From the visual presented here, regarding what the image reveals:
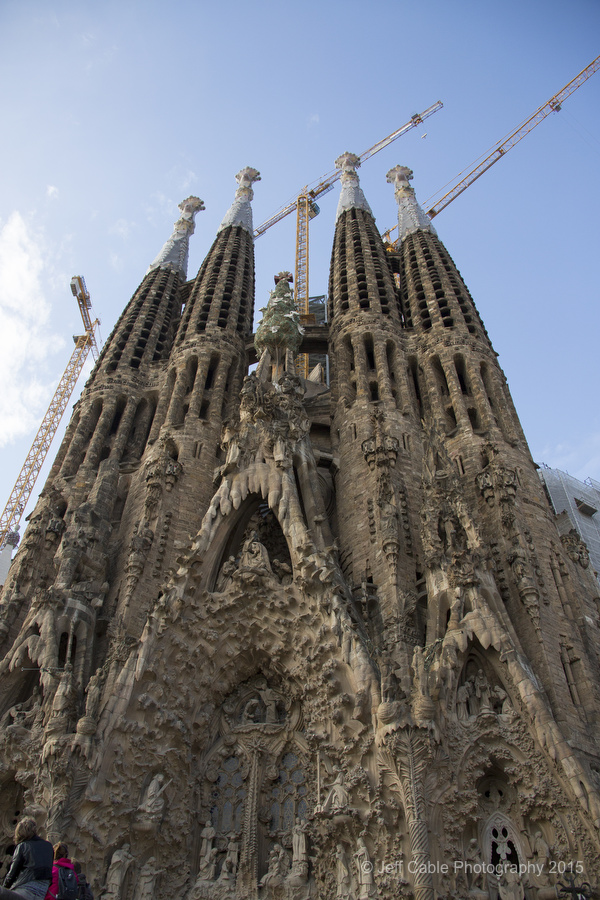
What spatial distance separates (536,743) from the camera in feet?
35.8

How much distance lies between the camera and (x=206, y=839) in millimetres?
12195

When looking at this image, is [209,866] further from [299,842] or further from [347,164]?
[347,164]

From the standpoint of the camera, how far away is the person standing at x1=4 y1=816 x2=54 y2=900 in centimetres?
432

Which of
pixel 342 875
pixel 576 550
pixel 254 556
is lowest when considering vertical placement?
pixel 342 875

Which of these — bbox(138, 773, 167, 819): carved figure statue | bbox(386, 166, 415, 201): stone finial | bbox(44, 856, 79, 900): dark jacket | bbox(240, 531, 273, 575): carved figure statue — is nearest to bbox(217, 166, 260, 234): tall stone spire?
bbox(386, 166, 415, 201): stone finial

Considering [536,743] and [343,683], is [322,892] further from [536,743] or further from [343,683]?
[536,743]

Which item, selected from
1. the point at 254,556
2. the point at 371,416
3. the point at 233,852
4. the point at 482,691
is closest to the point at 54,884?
the point at 233,852

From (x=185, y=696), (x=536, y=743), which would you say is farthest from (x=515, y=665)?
(x=185, y=696)

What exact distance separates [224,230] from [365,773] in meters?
25.8

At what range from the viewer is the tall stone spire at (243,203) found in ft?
105

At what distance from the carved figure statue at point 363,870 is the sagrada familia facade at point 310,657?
30mm

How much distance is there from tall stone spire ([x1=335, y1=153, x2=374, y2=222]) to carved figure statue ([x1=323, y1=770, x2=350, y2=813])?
2529cm

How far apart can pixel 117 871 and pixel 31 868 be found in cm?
764

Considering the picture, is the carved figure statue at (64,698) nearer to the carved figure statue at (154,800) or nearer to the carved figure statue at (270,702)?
the carved figure statue at (154,800)
